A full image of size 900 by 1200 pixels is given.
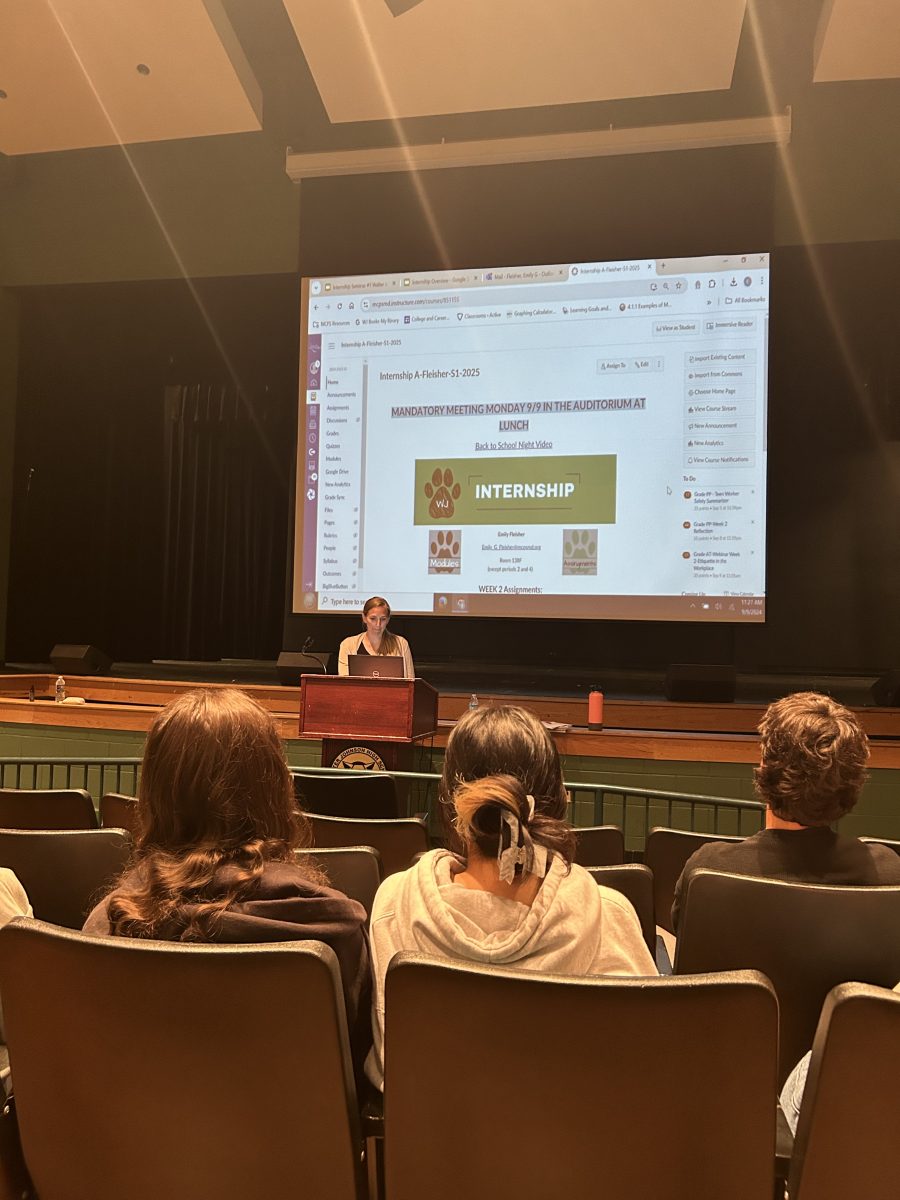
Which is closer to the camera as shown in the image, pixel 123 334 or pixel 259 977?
pixel 259 977

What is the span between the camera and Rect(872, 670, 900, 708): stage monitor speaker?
530 centimetres

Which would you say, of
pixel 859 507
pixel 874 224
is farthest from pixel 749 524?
pixel 874 224

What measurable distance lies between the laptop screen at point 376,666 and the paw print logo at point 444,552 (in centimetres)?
183

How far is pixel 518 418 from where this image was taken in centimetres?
616

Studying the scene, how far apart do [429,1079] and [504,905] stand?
0.27 metres

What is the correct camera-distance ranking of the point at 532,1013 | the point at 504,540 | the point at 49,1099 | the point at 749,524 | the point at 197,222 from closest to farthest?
the point at 532,1013
the point at 49,1099
the point at 749,524
the point at 504,540
the point at 197,222

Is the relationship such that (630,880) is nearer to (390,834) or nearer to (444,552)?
(390,834)

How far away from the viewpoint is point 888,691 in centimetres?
538

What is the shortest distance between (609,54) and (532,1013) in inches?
254

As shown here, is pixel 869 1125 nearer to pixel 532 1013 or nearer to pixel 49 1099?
pixel 532 1013

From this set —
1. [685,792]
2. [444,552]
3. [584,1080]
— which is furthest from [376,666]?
[584,1080]

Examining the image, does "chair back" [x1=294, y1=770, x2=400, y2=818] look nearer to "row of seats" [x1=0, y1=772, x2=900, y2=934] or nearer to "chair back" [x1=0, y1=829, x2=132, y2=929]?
"row of seats" [x1=0, y1=772, x2=900, y2=934]

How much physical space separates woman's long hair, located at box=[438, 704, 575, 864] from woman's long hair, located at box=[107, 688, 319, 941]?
24 centimetres

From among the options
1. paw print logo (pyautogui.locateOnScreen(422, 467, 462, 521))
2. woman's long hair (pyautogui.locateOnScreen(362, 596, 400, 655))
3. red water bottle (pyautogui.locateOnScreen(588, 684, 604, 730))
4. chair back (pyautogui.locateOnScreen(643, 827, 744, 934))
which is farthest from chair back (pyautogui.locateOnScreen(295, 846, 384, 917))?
paw print logo (pyautogui.locateOnScreen(422, 467, 462, 521))
